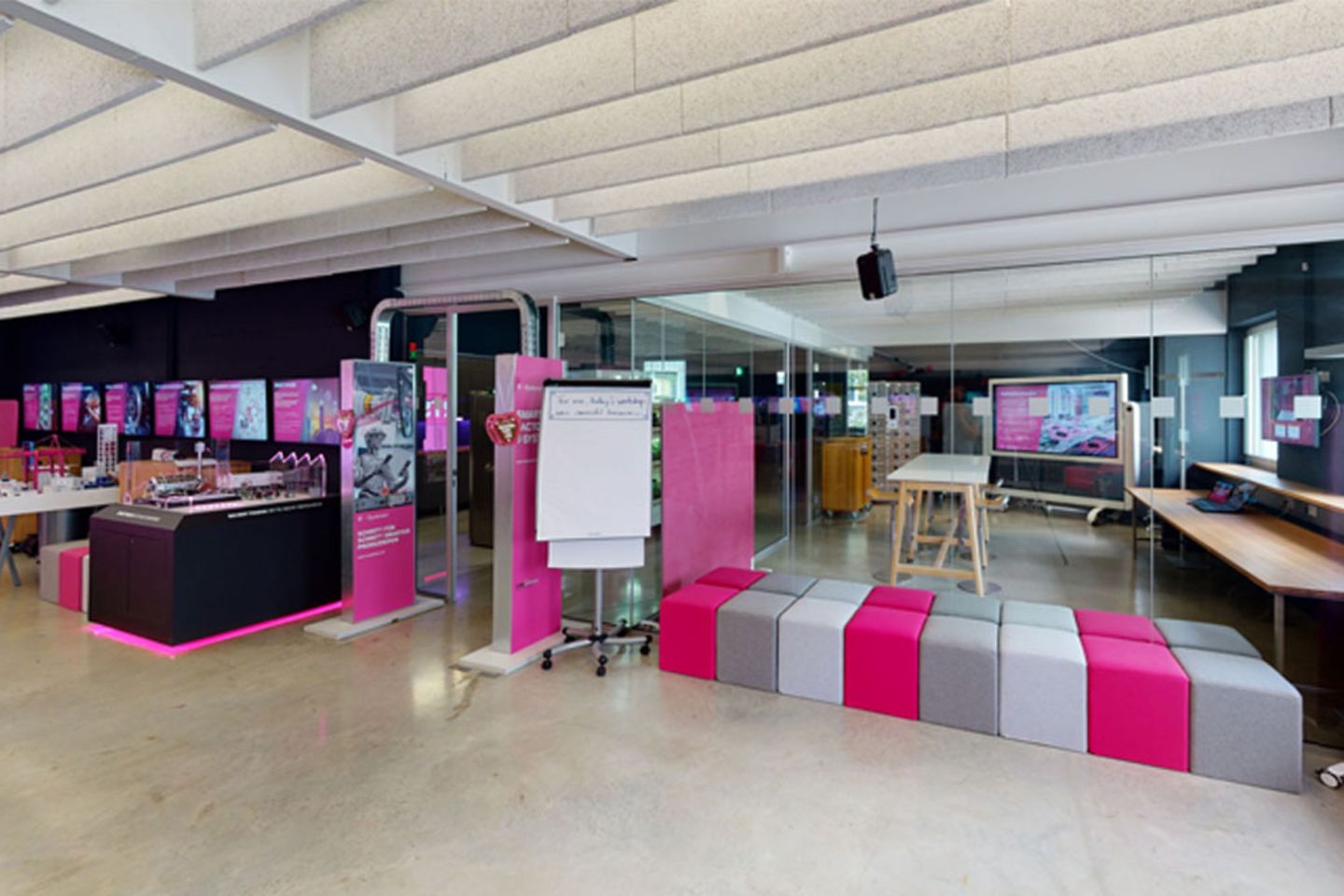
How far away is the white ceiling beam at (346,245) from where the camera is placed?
4.64 meters

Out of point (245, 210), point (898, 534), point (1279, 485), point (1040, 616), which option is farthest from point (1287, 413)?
point (245, 210)

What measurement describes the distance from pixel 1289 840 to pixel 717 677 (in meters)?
2.59

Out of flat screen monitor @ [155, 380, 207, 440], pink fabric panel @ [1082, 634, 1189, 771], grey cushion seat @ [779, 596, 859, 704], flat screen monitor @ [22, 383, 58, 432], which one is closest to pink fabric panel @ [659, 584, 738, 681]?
grey cushion seat @ [779, 596, 859, 704]

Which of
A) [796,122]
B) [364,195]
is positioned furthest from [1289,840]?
[364,195]

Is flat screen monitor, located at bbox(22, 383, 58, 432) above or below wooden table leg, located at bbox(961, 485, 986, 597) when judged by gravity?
above

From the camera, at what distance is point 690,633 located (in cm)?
415

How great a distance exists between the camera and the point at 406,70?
2.57m

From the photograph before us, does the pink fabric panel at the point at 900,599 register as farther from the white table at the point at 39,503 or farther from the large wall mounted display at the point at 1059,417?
the white table at the point at 39,503

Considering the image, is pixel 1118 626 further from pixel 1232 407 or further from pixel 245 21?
pixel 245 21

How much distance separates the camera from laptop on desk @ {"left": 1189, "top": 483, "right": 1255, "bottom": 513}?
401cm

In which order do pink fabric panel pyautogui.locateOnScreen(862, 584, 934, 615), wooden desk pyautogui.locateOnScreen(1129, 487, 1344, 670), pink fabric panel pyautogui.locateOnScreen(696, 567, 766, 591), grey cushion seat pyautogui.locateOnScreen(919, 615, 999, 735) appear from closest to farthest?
wooden desk pyautogui.locateOnScreen(1129, 487, 1344, 670) → grey cushion seat pyautogui.locateOnScreen(919, 615, 999, 735) → pink fabric panel pyautogui.locateOnScreen(862, 584, 934, 615) → pink fabric panel pyautogui.locateOnScreen(696, 567, 766, 591)

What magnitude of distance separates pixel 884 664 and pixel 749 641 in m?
0.78

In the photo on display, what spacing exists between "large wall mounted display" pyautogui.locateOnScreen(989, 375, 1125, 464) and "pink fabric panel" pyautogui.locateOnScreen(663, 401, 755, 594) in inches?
72.9

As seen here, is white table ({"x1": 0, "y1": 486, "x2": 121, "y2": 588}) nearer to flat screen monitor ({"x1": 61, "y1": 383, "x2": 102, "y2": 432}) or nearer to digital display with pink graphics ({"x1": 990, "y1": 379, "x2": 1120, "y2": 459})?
flat screen monitor ({"x1": 61, "y1": 383, "x2": 102, "y2": 432})
